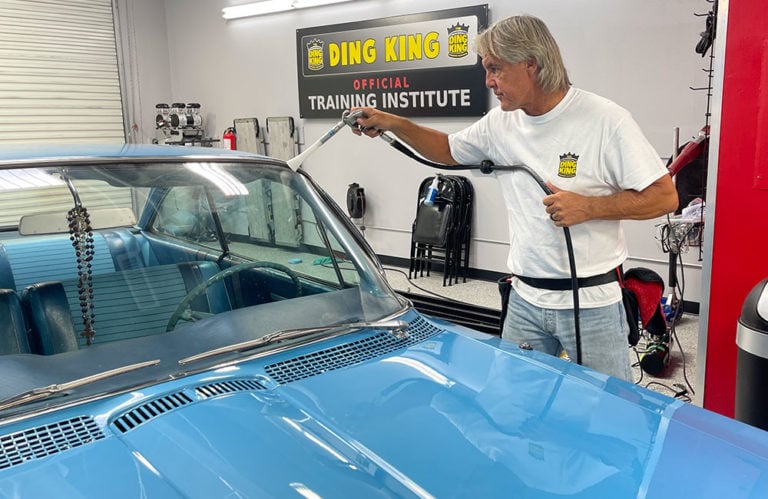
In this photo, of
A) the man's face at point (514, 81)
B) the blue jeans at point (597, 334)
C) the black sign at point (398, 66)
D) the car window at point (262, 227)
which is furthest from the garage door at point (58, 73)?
→ the blue jeans at point (597, 334)

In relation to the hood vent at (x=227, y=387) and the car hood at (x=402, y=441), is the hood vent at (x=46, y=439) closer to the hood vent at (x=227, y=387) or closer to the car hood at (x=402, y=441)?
the car hood at (x=402, y=441)

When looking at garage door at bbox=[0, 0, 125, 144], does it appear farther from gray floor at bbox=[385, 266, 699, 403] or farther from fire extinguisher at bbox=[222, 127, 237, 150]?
gray floor at bbox=[385, 266, 699, 403]

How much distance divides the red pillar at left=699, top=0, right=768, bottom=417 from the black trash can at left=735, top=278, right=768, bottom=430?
359 millimetres

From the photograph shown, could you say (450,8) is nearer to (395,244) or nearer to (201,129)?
(395,244)

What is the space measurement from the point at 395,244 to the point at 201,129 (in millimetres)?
3676

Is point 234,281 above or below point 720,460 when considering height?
above

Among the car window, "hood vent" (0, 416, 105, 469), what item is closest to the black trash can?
the car window

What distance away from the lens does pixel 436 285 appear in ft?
20.6

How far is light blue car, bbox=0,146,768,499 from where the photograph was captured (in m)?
1.20

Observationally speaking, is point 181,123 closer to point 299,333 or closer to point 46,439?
point 299,333

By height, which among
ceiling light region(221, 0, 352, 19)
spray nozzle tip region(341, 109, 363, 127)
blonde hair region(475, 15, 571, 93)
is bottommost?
spray nozzle tip region(341, 109, 363, 127)

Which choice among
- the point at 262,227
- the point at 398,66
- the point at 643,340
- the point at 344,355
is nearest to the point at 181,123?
the point at 398,66

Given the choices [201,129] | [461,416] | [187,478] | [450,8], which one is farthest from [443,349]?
[201,129]

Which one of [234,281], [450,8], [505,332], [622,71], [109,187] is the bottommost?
[505,332]
